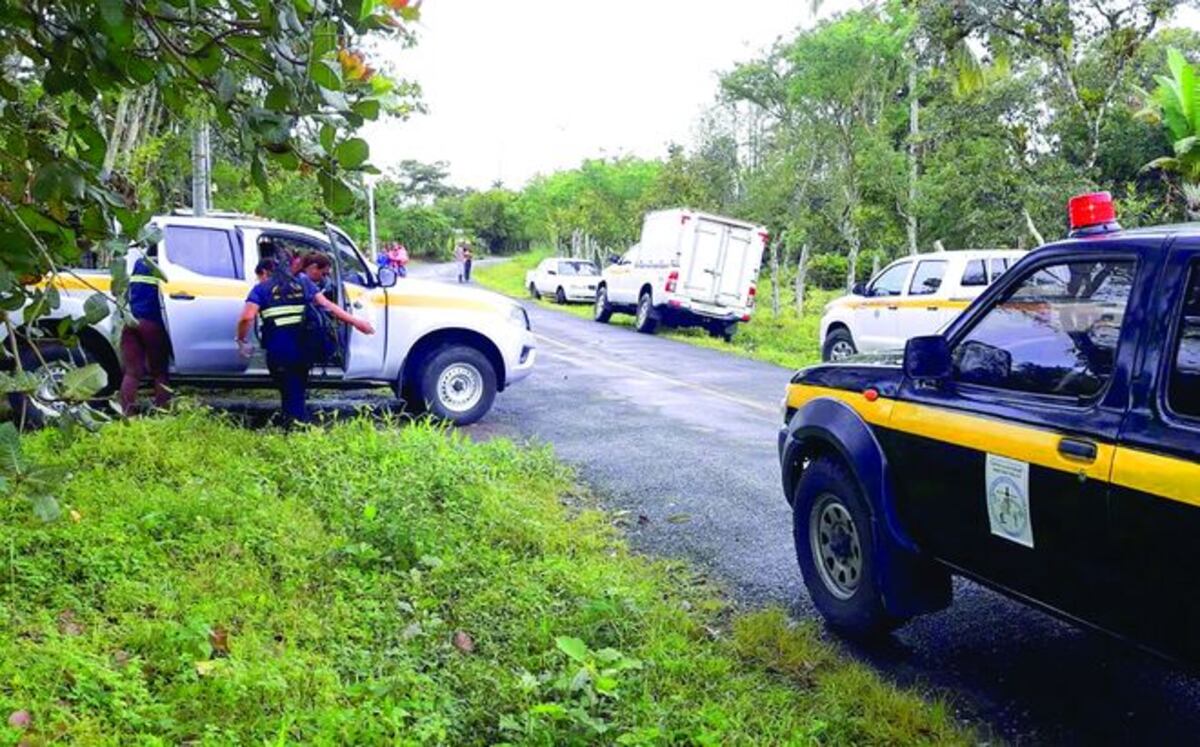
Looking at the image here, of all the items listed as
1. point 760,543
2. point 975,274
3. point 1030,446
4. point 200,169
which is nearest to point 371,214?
point 200,169

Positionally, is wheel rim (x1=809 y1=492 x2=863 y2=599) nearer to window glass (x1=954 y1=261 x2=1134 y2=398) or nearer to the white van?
window glass (x1=954 y1=261 x2=1134 y2=398)

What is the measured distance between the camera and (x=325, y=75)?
1.83 meters

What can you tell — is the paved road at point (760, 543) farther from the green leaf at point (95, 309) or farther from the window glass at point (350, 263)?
the green leaf at point (95, 309)

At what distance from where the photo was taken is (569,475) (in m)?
7.09

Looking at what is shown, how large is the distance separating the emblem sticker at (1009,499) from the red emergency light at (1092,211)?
976 mm

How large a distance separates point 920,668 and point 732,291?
15.5 metres

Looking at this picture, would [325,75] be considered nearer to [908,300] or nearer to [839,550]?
[839,550]

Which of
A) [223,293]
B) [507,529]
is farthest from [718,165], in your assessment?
[507,529]

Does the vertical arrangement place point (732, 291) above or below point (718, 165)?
below

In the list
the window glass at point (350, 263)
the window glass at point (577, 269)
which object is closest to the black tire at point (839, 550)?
the window glass at point (350, 263)

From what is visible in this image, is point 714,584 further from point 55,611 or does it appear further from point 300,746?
point 55,611

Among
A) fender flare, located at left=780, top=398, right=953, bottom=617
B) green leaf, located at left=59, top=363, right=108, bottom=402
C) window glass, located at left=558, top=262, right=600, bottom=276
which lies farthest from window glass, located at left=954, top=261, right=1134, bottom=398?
window glass, located at left=558, top=262, right=600, bottom=276

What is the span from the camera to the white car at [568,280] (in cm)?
2933

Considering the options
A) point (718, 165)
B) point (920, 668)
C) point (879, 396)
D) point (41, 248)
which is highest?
point (718, 165)
